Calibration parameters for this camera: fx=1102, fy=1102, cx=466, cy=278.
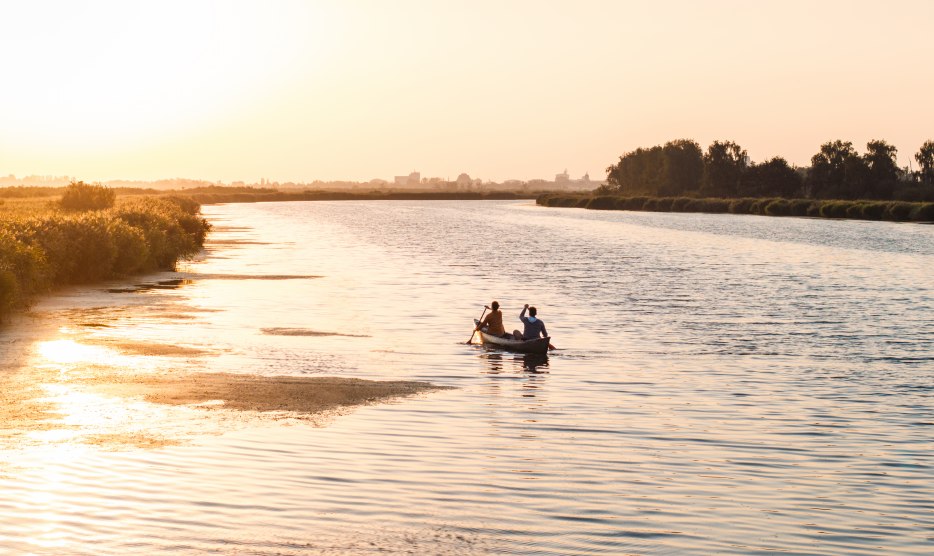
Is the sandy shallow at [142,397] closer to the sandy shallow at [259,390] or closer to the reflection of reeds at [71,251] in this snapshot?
the sandy shallow at [259,390]

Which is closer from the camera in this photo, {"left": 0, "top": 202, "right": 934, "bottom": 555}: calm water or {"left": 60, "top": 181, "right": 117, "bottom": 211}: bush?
{"left": 0, "top": 202, "right": 934, "bottom": 555}: calm water

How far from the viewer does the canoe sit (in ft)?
101

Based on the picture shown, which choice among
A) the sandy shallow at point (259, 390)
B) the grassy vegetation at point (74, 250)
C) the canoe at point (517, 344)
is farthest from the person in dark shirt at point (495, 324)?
the grassy vegetation at point (74, 250)

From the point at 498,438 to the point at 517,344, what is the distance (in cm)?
1210

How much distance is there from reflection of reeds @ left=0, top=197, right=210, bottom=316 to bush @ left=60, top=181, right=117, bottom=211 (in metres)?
40.3

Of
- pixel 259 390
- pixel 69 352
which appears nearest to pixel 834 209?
pixel 69 352

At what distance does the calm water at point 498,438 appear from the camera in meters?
13.8

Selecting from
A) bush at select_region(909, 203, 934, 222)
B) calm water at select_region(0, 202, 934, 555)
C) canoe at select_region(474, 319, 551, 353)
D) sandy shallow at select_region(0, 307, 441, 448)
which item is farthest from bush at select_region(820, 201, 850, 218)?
sandy shallow at select_region(0, 307, 441, 448)

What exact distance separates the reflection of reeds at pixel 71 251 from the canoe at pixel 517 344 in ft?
49.2

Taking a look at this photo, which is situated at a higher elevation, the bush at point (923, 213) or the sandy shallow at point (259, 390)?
the bush at point (923, 213)

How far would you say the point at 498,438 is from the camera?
19484 millimetres

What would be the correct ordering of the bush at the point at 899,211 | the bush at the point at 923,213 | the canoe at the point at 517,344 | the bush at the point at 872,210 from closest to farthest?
the canoe at the point at 517,344
the bush at the point at 923,213
the bush at the point at 899,211
the bush at the point at 872,210

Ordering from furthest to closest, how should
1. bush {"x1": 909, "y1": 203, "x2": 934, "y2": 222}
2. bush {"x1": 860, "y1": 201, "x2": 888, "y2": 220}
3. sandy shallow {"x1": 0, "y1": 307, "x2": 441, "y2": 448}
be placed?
bush {"x1": 860, "y1": 201, "x2": 888, "y2": 220}
bush {"x1": 909, "y1": 203, "x2": 934, "y2": 222}
sandy shallow {"x1": 0, "y1": 307, "x2": 441, "y2": 448}

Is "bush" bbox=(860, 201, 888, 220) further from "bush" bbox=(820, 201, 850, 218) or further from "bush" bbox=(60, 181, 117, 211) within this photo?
Result: "bush" bbox=(60, 181, 117, 211)
